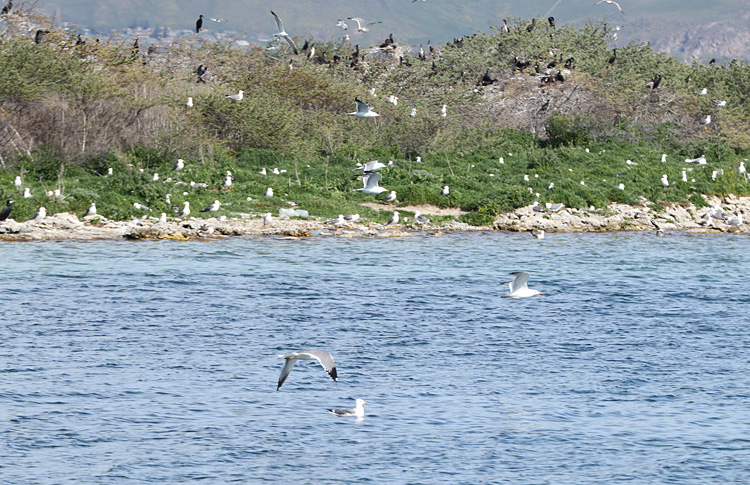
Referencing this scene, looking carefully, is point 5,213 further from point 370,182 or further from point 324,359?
point 324,359

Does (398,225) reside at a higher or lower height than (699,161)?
lower

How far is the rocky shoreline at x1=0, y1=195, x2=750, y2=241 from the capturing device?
30.6m

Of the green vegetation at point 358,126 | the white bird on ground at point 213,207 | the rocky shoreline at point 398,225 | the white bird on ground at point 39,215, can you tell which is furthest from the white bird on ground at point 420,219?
the white bird on ground at point 39,215

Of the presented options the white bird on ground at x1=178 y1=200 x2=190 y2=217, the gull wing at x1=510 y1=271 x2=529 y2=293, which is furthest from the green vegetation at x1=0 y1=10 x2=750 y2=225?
the gull wing at x1=510 y1=271 x2=529 y2=293

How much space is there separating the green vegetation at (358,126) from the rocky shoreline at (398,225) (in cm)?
71

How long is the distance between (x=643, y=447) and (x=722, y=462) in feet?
3.11

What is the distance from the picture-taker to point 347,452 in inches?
470

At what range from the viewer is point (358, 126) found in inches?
1770

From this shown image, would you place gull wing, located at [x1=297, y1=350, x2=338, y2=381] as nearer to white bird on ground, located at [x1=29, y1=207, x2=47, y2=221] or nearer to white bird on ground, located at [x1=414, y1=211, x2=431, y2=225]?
white bird on ground, located at [x1=29, y1=207, x2=47, y2=221]

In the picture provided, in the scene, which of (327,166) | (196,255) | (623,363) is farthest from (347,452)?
(327,166)

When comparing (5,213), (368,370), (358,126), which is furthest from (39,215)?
(368,370)

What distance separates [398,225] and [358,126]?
37.6ft

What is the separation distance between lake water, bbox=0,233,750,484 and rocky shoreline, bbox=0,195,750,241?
7.07 ft

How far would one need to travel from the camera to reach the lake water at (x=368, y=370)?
38.2ft
